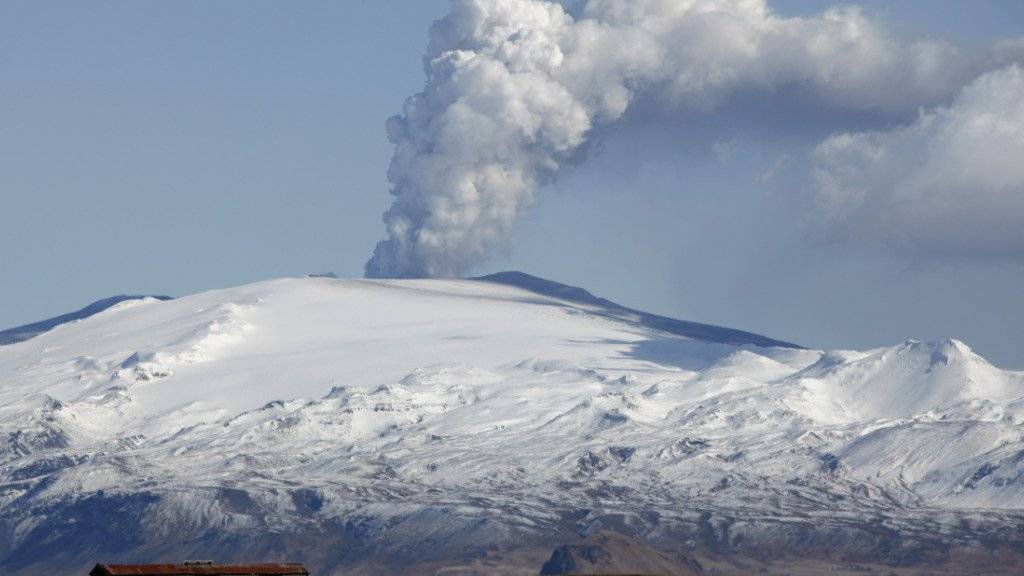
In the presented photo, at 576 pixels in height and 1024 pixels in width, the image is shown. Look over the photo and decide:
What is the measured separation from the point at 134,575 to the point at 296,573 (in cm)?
957

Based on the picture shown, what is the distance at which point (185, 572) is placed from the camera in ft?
357

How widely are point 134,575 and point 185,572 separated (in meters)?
2.68

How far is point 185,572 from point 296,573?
696 centimetres

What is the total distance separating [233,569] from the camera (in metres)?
109

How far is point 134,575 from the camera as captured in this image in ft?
353

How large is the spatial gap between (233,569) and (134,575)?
5077mm

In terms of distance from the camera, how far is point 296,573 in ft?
372

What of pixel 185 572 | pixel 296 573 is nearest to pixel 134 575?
pixel 185 572

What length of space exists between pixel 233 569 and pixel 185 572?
2435 mm

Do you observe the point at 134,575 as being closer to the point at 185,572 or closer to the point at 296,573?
the point at 185,572
